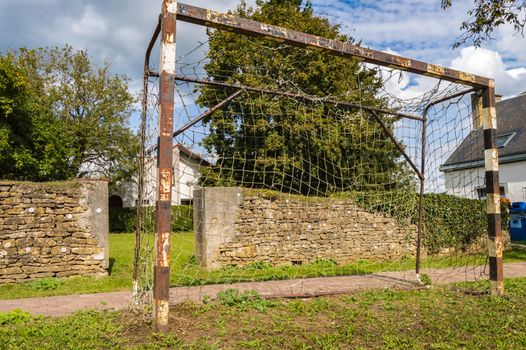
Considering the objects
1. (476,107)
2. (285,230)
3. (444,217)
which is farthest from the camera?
(444,217)

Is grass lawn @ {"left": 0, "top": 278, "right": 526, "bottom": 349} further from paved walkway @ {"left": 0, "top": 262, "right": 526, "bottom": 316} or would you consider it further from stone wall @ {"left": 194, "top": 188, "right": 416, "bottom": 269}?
stone wall @ {"left": 194, "top": 188, "right": 416, "bottom": 269}

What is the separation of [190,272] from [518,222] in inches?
561

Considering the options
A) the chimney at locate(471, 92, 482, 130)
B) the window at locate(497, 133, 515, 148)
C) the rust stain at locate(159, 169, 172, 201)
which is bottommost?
the rust stain at locate(159, 169, 172, 201)

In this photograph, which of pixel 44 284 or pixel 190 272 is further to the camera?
pixel 190 272

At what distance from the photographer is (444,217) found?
11.3 m

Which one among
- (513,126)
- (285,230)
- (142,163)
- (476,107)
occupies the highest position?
(513,126)

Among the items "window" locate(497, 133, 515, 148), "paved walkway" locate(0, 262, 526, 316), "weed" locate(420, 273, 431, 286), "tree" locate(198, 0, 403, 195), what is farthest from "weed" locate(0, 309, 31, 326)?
"window" locate(497, 133, 515, 148)

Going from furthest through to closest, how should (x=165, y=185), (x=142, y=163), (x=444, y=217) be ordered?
(x=444, y=217)
(x=142, y=163)
(x=165, y=185)

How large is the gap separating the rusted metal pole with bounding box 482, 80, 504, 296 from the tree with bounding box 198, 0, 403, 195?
6.25 feet

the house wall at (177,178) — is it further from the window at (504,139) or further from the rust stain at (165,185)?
the window at (504,139)

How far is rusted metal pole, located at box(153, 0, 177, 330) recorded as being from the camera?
12.2 feet

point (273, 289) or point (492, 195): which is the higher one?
point (492, 195)

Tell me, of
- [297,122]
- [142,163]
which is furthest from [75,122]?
[142,163]

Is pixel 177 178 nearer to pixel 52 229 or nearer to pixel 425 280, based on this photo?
pixel 52 229
